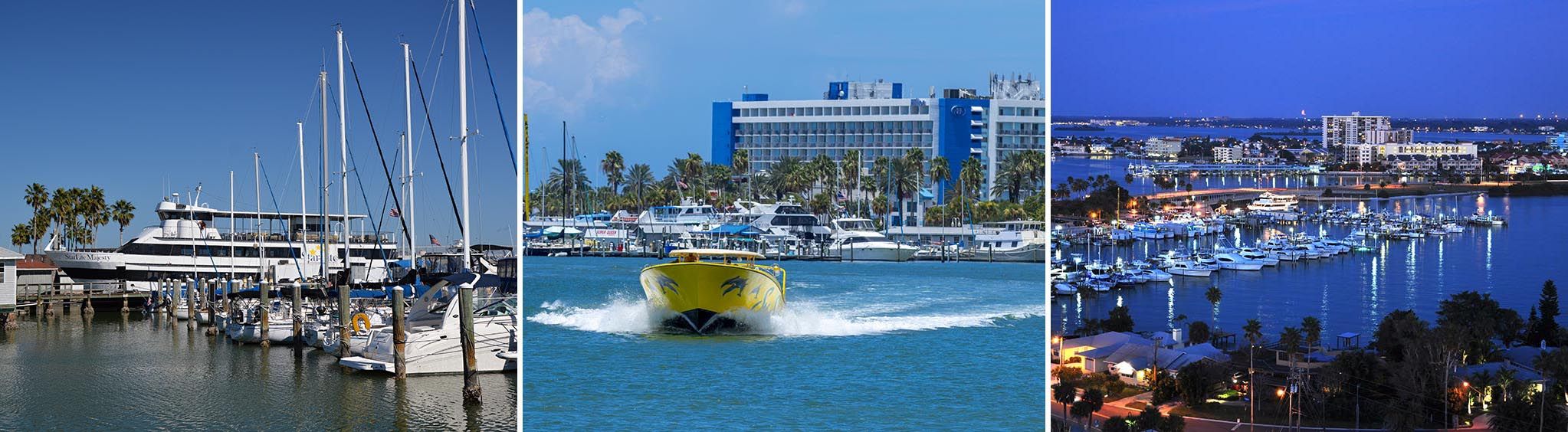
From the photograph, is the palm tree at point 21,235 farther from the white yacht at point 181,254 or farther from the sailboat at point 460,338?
the sailboat at point 460,338

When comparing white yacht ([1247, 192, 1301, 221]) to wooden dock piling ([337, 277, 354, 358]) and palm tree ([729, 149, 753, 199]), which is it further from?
wooden dock piling ([337, 277, 354, 358])

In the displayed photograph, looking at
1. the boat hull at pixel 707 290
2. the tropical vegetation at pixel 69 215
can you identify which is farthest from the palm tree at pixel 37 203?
the boat hull at pixel 707 290

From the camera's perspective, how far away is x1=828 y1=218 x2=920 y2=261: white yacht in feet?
83.6

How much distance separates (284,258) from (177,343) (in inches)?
346

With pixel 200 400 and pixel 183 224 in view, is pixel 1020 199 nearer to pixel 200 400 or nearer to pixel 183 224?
pixel 200 400

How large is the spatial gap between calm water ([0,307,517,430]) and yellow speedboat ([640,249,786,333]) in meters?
2.79

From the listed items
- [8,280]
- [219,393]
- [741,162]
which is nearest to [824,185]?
[741,162]

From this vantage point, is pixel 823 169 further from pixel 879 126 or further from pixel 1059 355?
pixel 1059 355

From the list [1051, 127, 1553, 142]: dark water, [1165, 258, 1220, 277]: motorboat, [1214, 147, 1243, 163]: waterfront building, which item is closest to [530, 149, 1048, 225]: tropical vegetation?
[1051, 127, 1553, 142]: dark water

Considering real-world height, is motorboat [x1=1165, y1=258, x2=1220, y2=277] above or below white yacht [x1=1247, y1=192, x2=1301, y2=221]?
below

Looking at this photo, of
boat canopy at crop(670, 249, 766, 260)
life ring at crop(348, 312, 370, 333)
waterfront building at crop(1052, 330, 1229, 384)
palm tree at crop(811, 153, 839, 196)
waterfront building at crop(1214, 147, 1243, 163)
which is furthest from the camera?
waterfront building at crop(1214, 147, 1243, 163)

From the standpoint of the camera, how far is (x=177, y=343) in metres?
17.2

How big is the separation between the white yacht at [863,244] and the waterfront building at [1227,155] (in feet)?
19.6

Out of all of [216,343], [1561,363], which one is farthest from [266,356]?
[1561,363]
